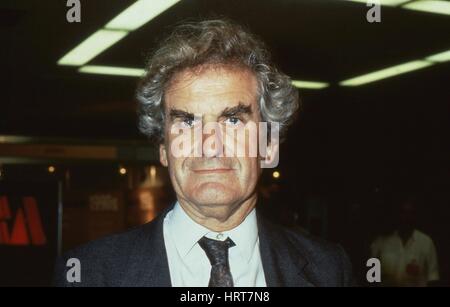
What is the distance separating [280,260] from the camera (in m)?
1.40

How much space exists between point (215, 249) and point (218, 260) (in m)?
0.03

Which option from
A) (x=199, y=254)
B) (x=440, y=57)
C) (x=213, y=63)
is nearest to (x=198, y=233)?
(x=199, y=254)

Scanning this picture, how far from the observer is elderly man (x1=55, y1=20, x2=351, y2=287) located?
124cm

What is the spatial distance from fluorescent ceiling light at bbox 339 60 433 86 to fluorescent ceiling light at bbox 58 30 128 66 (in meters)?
2.41

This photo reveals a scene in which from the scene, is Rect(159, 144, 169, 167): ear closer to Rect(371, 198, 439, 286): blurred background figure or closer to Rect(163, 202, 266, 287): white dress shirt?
Rect(163, 202, 266, 287): white dress shirt

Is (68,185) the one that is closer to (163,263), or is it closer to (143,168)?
(143,168)

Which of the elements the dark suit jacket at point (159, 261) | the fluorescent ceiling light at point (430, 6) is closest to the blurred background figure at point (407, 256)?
the fluorescent ceiling light at point (430, 6)

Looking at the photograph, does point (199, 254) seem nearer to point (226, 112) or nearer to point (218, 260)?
point (218, 260)

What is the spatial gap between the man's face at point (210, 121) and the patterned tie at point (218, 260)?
0.38 feet

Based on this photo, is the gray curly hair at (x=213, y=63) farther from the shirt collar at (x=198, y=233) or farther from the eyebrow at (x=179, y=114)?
the shirt collar at (x=198, y=233)

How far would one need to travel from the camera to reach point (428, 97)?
523 cm

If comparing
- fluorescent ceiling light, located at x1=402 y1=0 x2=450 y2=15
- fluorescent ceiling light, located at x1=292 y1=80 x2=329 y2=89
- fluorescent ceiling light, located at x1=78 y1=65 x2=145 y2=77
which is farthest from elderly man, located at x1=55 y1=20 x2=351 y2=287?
fluorescent ceiling light, located at x1=292 y1=80 x2=329 y2=89

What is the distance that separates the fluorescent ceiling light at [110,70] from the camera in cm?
466
